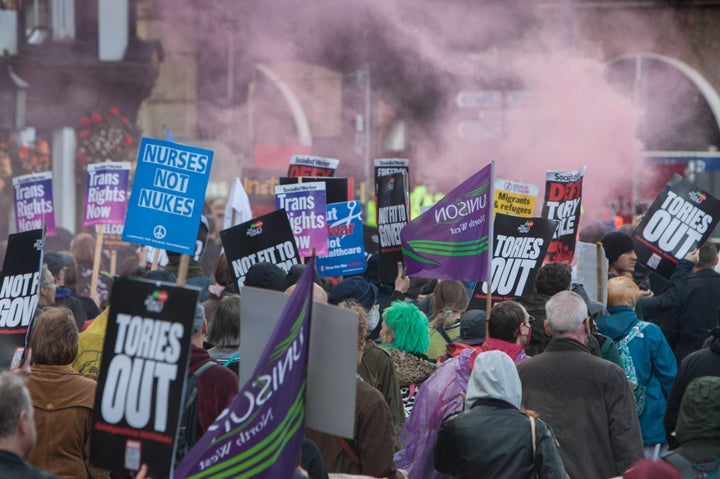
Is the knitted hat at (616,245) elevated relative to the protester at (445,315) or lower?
elevated

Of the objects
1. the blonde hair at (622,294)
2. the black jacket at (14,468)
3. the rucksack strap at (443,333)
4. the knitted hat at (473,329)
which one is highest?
the blonde hair at (622,294)

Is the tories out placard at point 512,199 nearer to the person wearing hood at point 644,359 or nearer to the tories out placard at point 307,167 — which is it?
the tories out placard at point 307,167

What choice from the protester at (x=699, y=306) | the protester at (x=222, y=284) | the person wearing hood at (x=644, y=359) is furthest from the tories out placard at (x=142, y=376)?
the protester at (x=699, y=306)

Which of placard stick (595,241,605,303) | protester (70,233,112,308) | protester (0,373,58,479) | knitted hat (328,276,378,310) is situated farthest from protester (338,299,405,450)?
protester (70,233,112,308)

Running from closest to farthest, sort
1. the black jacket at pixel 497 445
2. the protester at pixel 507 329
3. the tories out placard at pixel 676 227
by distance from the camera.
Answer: the black jacket at pixel 497 445
the protester at pixel 507 329
the tories out placard at pixel 676 227

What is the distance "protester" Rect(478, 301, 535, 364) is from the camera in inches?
201

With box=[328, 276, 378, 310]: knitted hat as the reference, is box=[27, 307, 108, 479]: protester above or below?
below

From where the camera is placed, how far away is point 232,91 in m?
28.5

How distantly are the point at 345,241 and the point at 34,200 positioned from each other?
8.80 ft

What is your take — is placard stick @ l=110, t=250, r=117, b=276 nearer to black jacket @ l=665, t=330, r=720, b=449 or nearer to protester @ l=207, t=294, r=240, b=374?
protester @ l=207, t=294, r=240, b=374

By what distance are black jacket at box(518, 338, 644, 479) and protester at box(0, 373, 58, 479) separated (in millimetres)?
2232

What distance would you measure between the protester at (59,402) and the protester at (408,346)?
1.59 meters

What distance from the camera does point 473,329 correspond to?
574 centimetres

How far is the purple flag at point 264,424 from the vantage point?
3.54 meters
